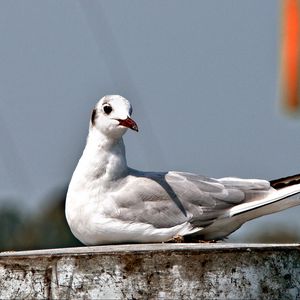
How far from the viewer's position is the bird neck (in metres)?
11.5

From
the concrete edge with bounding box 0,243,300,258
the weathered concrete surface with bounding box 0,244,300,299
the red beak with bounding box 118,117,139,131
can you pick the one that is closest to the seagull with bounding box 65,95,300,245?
the red beak with bounding box 118,117,139,131

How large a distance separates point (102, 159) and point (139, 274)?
2.59m

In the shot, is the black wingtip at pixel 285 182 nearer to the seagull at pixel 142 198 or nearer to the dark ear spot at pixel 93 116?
the seagull at pixel 142 198

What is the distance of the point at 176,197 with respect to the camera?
38.3 ft

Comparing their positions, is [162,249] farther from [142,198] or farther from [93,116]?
[93,116]

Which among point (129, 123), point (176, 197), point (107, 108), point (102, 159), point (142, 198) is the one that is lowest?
point (176, 197)

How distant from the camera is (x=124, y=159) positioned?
464 inches

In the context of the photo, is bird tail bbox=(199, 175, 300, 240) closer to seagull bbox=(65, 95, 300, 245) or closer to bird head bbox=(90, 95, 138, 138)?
seagull bbox=(65, 95, 300, 245)

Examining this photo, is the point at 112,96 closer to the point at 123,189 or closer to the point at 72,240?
the point at 123,189

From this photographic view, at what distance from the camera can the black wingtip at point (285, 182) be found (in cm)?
1193

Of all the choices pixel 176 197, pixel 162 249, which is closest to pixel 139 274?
pixel 162 249

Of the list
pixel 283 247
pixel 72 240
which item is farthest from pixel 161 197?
pixel 72 240

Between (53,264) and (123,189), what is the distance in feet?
7.55

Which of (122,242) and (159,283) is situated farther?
(122,242)
